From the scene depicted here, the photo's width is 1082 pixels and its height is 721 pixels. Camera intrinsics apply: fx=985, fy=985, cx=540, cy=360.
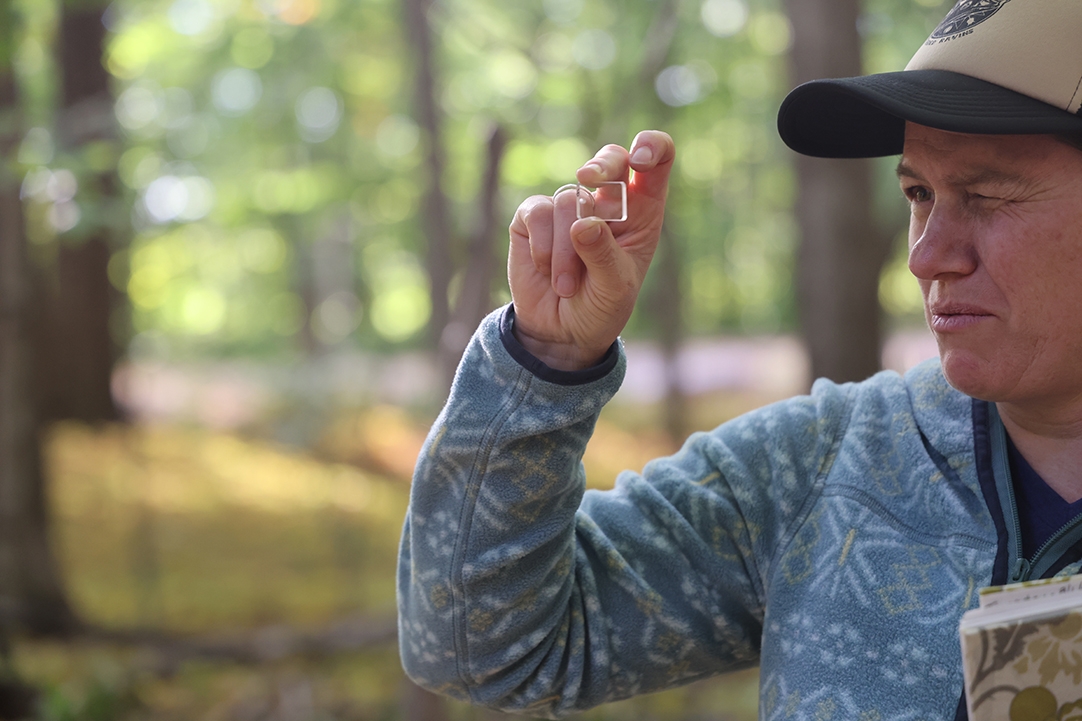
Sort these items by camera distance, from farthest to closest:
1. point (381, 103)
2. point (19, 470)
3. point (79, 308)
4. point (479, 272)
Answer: point (381, 103)
point (79, 308)
point (19, 470)
point (479, 272)

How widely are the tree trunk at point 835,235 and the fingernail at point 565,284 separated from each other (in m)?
3.41

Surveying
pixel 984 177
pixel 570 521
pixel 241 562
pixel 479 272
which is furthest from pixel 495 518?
pixel 241 562

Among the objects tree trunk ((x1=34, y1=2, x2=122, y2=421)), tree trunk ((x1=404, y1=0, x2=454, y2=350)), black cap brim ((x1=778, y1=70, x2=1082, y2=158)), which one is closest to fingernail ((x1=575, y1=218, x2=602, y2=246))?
black cap brim ((x1=778, y1=70, x2=1082, y2=158))

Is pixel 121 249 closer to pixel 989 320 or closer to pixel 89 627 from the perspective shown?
pixel 89 627

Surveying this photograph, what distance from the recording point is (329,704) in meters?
5.79

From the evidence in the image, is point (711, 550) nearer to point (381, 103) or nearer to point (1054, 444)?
point (1054, 444)

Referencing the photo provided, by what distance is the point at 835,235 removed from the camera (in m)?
4.55

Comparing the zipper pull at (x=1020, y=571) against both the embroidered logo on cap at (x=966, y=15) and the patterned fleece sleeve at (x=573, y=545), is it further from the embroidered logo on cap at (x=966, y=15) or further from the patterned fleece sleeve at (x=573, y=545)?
the embroidered logo on cap at (x=966, y=15)

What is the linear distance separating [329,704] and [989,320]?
527 centimetres

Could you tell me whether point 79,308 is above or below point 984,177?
below

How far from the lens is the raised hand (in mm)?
1336

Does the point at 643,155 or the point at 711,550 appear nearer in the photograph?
the point at 643,155

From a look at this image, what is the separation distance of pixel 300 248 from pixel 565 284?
16.1 metres

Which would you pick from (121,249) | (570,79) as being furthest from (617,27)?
(121,249)
